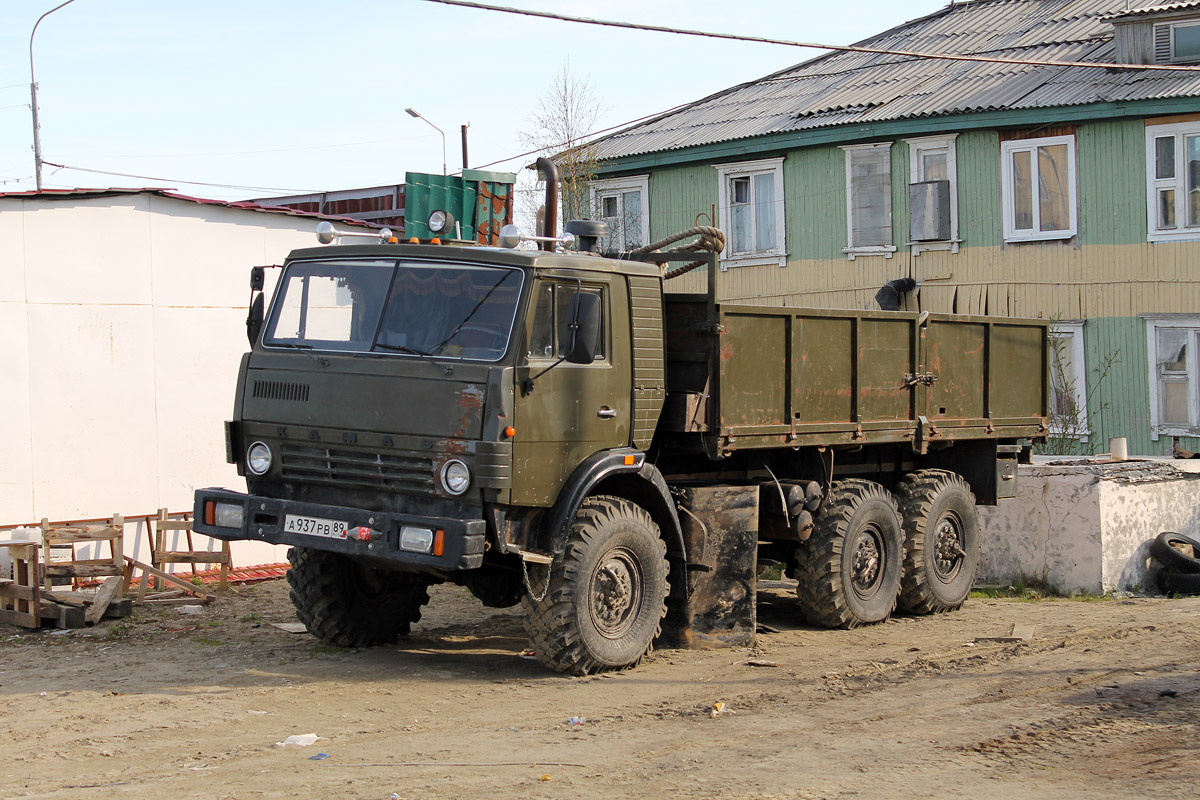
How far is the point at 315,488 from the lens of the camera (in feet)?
26.8

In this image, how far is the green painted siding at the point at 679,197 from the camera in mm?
22734

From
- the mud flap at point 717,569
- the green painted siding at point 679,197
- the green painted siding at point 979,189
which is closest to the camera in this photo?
the mud flap at point 717,569

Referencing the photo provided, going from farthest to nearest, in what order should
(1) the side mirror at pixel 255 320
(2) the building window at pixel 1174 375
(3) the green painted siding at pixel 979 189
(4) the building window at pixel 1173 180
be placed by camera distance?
(3) the green painted siding at pixel 979 189
(2) the building window at pixel 1174 375
(4) the building window at pixel 1173 180
(1) the side mirror at pixel 255 320

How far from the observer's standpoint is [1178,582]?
12.8m

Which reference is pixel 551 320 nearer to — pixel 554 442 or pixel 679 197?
pixel 554 442

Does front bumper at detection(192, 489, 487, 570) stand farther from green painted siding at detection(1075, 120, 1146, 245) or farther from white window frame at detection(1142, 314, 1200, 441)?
green painted siding at detection(1075, 120, 1146, 245)

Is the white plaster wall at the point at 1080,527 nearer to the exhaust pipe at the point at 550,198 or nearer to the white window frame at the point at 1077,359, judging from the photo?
the white window frame at the point at 1077,359

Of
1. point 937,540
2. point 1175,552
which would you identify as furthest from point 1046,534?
point 937,540

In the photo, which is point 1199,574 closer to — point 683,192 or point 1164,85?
point 1164,85

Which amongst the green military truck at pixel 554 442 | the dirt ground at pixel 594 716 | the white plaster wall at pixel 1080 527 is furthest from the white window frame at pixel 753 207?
the dirt ground at pixel 594 716

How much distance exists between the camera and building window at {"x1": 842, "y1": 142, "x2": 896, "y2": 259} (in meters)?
20.9

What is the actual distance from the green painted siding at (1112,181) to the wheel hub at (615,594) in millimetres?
12841

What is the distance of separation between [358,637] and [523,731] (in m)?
2.66

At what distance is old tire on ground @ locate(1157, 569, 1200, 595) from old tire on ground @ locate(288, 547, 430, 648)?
7.81 m
